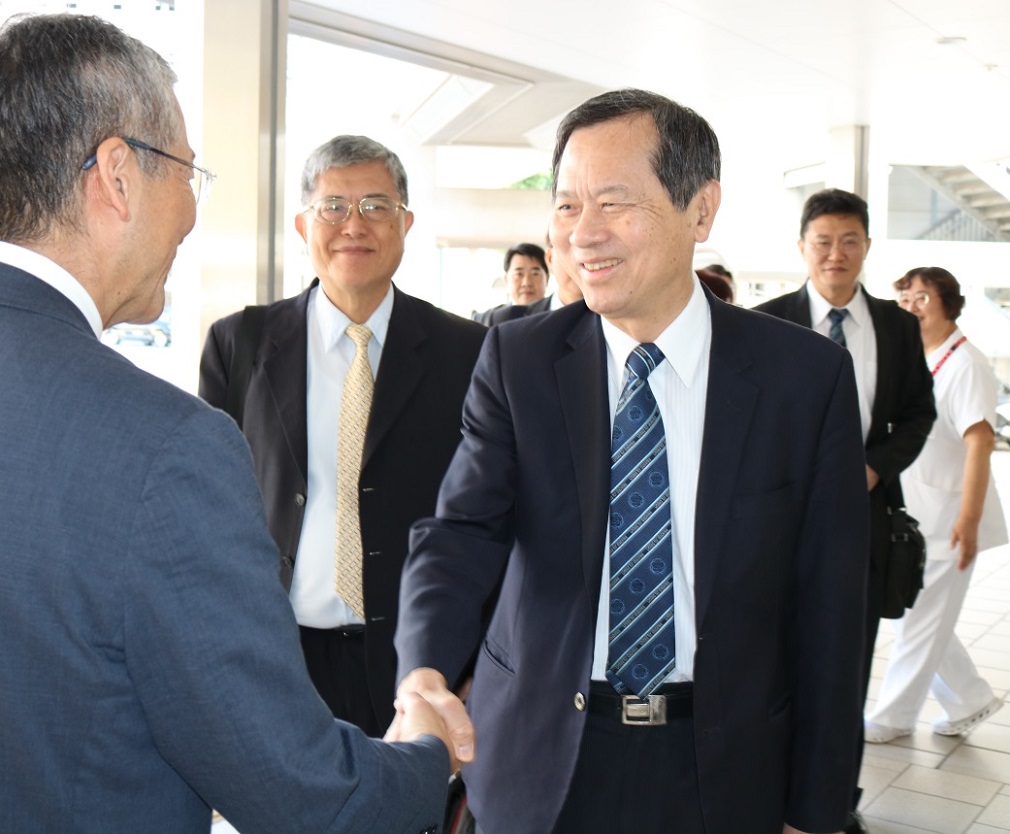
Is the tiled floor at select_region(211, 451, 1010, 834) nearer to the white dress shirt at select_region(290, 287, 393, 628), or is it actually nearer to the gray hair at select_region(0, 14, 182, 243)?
the white dress shirt at select_region(290, 287, 393, 628)

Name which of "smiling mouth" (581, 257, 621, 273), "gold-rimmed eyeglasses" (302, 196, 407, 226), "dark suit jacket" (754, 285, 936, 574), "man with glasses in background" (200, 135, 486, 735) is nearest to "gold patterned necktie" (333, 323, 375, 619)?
"man with glasses in background" (200, 135, 486, 735)

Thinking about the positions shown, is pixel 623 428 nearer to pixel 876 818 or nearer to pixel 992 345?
pixel 876 818

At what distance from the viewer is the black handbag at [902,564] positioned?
3.76 metres

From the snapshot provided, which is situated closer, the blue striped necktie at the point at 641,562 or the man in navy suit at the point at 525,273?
the blue striped necktie at the point at 641,562

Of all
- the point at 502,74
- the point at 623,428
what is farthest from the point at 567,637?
the point at 502,74

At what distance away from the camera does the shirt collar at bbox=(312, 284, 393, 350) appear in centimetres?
281

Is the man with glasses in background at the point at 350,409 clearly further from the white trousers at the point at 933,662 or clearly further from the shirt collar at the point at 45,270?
the white trousers at the point at 933,662

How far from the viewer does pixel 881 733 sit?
192 inches

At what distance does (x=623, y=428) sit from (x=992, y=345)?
1920 centimetres

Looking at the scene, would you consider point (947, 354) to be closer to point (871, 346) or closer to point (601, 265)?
point (871, 346)

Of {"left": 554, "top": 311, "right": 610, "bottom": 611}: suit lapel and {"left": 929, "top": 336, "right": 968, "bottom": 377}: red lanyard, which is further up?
{"left": 929, "top": 336, "right": 968, "bottom": 377}: red lanyard

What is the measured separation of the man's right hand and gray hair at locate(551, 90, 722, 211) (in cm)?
91

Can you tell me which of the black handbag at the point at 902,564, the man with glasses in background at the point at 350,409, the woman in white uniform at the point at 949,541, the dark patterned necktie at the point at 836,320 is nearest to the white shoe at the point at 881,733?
the woman in white uniform at the point at 949,541

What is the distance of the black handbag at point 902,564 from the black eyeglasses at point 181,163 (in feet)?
9.83
